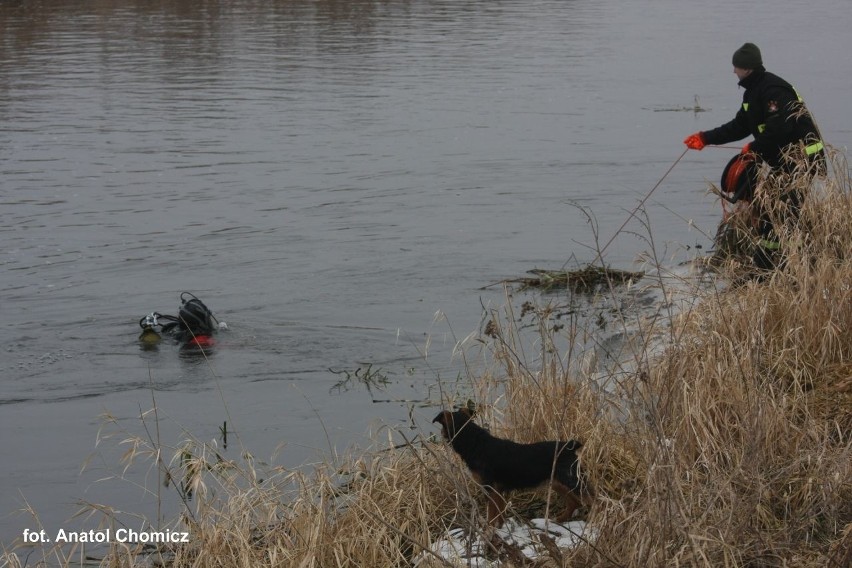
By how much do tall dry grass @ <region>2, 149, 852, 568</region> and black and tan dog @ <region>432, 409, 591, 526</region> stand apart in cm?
11

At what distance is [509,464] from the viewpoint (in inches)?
183

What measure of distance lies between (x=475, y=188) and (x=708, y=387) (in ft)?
33.3

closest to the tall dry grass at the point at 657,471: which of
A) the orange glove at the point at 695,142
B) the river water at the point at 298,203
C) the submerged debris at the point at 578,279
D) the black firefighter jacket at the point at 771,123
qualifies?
the river water at the point at 298,203

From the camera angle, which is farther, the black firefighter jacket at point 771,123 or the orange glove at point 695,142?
the orange glove at point 695,142

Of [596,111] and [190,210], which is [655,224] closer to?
[190,210]

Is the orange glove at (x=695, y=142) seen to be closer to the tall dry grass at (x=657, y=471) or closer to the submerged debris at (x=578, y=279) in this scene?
the submerged debris at (x=578, y=279)

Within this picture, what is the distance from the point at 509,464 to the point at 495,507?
187 millimetres

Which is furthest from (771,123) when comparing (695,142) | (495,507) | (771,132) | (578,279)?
(495,507)

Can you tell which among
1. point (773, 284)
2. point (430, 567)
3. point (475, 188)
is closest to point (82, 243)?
point (475, 188)

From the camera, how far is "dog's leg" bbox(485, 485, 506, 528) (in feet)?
14.9

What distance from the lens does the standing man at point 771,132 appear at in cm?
841

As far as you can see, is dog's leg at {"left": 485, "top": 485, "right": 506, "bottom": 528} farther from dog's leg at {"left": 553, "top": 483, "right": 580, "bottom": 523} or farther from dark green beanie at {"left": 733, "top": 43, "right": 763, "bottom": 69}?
dark green beanie at {"left": 733, "top": 43, "right": 763, "bottom": 69}

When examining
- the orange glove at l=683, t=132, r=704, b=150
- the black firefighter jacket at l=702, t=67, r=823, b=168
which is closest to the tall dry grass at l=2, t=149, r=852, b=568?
the black firefighter jacket at l=702, t=67, r=823, b=168

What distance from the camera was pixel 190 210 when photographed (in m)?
14.3
